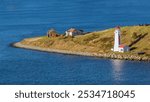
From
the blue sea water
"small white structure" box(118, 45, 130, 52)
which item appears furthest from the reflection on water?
"small white structure" box(118, 45, 130, 52)

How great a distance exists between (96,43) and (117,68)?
25.1 metres

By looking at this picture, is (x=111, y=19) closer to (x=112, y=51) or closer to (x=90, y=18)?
(x=90, y=18)

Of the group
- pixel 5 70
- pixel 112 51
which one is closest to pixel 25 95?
pixel 5 70

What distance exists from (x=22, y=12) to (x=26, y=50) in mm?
78972

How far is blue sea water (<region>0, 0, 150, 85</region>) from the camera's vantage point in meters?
68.2

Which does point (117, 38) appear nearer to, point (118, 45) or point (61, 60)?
point (118, 45)

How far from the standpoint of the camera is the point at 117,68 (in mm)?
A: 77062

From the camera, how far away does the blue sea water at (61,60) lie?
68250 mm

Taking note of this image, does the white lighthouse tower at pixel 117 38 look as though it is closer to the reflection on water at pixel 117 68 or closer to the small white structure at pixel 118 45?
the small white structure at pixel 118 45

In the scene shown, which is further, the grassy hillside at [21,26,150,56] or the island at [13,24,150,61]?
the grassy hillside at [21,26,150,56]

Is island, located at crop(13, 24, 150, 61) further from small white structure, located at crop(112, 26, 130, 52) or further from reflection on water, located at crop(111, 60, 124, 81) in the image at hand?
reflection on water, located at crop(111, 60, 124, 81)

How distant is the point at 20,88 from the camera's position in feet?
45.7

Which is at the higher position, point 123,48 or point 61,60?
point 123,48

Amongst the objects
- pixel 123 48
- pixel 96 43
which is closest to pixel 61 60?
pixel 123 48
